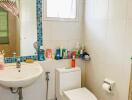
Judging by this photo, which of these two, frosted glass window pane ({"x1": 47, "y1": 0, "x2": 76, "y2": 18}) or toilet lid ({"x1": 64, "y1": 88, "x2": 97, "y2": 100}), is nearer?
toilet lid ({"x1": 64, "y1": 88, "x2": 97, "y2": 100})

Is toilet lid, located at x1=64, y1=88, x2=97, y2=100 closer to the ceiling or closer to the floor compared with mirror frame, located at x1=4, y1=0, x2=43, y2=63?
closer to the floor

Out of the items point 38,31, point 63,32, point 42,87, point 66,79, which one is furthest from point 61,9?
point 42,87

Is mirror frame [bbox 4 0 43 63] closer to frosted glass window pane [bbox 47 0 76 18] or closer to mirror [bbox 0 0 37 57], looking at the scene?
mirror [bbox 0 0 37 57]

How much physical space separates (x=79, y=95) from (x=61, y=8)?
1271 mm

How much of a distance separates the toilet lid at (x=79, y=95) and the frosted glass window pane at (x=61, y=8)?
1.10 m

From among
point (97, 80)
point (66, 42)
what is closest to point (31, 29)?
point (66, 42)

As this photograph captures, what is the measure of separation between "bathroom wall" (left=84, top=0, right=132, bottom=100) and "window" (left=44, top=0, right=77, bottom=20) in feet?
0.70

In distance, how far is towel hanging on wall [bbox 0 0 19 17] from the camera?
2.10 metres

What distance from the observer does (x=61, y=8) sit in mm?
2520

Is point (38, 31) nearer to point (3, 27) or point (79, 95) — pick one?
point (3, 27)

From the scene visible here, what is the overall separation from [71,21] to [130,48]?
41.0 inches

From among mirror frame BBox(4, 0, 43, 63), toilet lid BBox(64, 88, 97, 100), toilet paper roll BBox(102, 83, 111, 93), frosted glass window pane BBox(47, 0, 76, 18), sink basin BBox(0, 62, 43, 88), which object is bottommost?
toilet lid BBox(64, 88, 97, 100)

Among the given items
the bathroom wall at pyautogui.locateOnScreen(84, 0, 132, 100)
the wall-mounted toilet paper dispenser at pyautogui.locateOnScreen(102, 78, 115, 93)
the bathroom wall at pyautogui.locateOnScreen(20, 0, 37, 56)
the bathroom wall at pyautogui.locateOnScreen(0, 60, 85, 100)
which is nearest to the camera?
the bathroom wall at pyautogui.locateOnScreen(84, 0, 132, 100)

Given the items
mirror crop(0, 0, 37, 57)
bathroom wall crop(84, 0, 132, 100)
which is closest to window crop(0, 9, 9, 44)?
mirror crop(0, 0, 37, 57)
